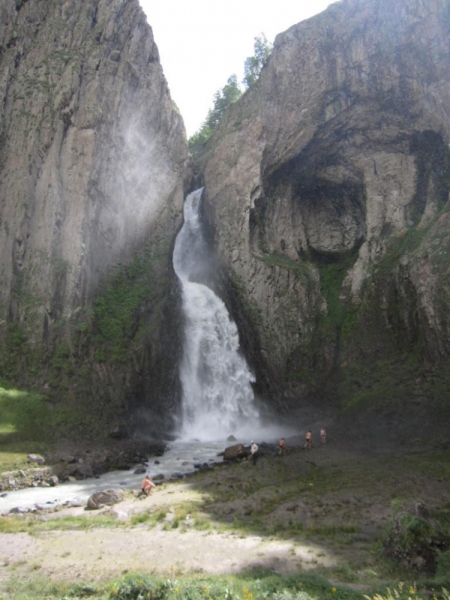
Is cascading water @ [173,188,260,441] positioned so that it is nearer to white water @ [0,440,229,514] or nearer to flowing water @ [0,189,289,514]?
flowing water @ [0,189,289,514]

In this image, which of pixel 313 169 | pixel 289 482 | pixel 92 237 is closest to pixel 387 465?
pixel 289 482

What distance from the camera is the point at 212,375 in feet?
112

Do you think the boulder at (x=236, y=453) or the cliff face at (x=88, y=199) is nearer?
the boulder at (x=236, y=453)

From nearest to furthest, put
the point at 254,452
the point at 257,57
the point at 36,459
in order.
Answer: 1. the point at 36,459
2. the point at 254,452
3. the point at 257,57

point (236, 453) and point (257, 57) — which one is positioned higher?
point (257, 57)

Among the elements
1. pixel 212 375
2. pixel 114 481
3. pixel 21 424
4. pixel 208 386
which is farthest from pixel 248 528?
pixel 212 375

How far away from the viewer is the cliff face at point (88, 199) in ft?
100

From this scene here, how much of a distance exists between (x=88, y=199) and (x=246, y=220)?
13.2 meters

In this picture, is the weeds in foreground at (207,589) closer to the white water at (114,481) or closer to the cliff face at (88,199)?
the white water at (114,481)

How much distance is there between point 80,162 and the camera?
35656 millimetres

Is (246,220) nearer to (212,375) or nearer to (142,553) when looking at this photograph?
(212,375)

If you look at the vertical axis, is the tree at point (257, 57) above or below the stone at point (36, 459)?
above

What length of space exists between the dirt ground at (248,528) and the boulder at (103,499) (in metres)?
0.34

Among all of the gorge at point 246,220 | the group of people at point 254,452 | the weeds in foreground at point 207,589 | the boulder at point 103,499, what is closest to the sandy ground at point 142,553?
the weeds in foreground at point 207,589
